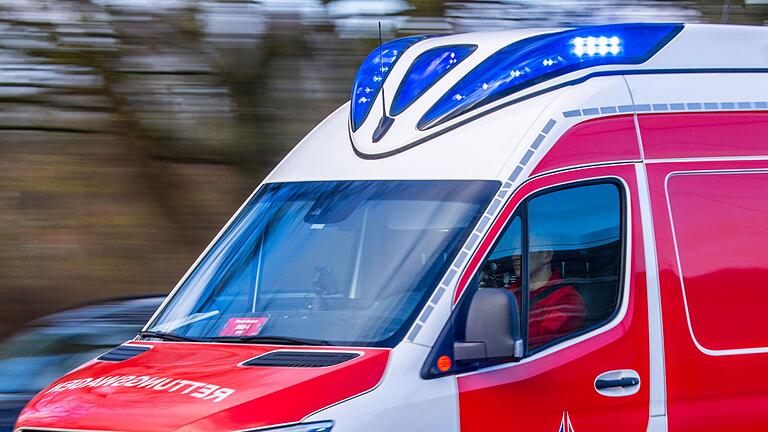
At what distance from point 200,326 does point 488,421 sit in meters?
1.24

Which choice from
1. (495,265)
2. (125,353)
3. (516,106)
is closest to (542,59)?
(516,106)

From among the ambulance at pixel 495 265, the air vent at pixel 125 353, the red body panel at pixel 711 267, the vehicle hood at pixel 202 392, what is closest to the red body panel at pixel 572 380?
the ambulance at pixel 495 265

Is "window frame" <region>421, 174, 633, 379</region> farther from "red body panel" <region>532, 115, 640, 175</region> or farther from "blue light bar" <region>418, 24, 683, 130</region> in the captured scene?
"blue light bar" <region>418, 24, 683, 130</region>

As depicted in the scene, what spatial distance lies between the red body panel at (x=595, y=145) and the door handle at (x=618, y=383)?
2.58 feet

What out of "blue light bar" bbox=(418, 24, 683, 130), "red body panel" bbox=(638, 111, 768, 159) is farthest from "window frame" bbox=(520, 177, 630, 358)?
"blue light bar" bbox=(418, 24, 683, 130)

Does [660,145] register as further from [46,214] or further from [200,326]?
[46,214]

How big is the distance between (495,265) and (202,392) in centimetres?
112

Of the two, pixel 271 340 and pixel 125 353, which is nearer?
pixel 271 340

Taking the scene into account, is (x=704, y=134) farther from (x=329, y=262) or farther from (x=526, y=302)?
(x=329, y=262)

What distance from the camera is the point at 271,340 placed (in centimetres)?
443

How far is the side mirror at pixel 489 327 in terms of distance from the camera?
4086 millimetres

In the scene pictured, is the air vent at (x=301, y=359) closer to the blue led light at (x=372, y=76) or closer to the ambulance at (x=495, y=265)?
the ambulance at (x=495, y=265)

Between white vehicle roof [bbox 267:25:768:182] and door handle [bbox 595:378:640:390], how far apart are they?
815mm

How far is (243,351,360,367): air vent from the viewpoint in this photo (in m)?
4.12
